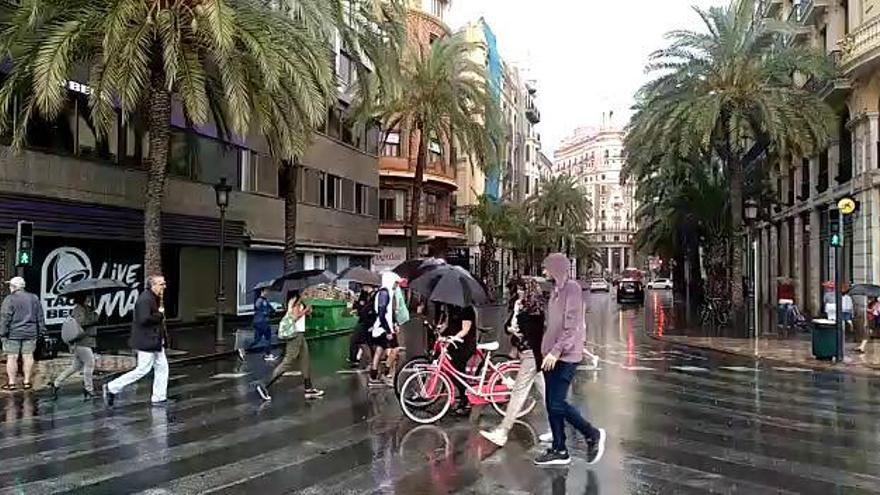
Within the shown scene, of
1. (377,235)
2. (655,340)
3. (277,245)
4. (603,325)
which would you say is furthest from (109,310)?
(377,235)

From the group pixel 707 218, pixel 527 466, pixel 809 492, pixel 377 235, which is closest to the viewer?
pixel 809 492

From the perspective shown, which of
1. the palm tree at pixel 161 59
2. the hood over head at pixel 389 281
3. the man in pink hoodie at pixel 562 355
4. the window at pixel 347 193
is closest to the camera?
the man in pink hoodie at pixel 562 355

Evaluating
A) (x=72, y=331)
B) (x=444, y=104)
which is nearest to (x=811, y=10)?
(x=444, y=104)

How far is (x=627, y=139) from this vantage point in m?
35.0

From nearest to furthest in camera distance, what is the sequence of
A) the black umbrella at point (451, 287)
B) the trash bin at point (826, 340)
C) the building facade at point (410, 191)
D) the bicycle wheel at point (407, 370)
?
the bicycle wheel at point (407, 370)
the black umbrella at point (451, 287)
the trash bin at point (826, 340)
the building facade at point (410, 191)

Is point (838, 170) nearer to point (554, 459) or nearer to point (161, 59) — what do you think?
point (161, 59)

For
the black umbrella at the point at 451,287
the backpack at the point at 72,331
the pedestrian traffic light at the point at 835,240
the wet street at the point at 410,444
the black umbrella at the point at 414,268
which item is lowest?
the wet street at the point at 410,444

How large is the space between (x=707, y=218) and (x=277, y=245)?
21.9 meters

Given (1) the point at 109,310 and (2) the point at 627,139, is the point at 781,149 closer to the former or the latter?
(2) the point at 627,139

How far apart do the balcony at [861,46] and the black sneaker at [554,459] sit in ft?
79.3

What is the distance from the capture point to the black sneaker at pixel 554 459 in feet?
27.3

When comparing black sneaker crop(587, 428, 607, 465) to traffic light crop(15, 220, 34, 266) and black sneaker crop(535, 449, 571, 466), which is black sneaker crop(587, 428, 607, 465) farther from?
traffic light crop(15, 220, 34, 266)

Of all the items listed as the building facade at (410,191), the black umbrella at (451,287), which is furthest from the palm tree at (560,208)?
the black umbrella at (451,287)

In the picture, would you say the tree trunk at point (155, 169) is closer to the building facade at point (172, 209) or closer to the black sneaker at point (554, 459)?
the building facade at point (172, 209)
